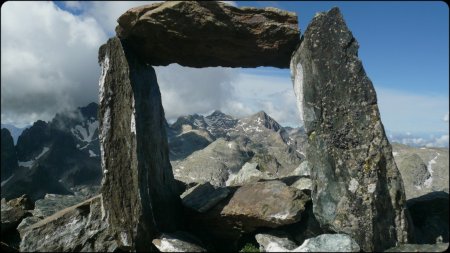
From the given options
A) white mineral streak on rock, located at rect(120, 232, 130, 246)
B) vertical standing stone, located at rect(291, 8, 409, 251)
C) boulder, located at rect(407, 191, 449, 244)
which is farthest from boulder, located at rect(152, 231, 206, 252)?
boulder, located at rect(407, 191, 449, 244)

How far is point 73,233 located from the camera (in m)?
16.6

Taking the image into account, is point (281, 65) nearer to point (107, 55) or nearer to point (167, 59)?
point (167, 59)

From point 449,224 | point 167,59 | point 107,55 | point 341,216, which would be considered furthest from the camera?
point 167,59

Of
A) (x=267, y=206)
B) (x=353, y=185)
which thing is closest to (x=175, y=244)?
(x=267, y=206)

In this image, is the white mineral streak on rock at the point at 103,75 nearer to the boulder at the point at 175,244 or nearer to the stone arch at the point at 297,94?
the stone arch at the point at 297,94

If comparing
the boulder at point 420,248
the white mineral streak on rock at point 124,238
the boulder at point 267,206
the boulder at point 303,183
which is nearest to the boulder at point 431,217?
the boulder at point 420,248

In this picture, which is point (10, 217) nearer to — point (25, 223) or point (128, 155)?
point (25, 223)

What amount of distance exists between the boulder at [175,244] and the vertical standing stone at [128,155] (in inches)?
20.9

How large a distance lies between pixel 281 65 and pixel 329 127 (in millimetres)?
4662

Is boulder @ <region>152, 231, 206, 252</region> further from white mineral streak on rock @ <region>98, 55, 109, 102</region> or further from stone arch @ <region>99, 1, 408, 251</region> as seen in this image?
white mineral streak on rock @ <region>98, 55, 109, 102</region>

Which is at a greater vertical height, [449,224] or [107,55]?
[107,55]

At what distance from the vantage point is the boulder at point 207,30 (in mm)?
16172

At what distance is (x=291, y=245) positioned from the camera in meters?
15.9

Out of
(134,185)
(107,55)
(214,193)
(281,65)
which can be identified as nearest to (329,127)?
(281,65)
